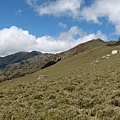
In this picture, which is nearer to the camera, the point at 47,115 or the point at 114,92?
the point at 47,115

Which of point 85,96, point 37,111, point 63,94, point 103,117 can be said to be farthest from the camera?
point 63,94

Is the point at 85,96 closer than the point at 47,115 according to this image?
No

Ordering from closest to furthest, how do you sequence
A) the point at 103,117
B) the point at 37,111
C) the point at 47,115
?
the point at 103,117 < the point at 47,115 < the point at 37,111

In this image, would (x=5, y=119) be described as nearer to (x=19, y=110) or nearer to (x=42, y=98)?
(x=19, y=110)

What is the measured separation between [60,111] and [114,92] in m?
5.84

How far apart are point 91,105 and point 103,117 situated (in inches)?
109

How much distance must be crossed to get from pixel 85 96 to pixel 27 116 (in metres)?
5.59

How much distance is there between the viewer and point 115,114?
11.4m

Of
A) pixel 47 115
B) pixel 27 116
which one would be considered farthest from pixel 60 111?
pixel 27 116

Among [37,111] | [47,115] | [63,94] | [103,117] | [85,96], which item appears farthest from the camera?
[63,94]

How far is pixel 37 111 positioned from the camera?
516 inches

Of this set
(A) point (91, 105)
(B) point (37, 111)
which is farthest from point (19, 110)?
(A) point (91, 105)

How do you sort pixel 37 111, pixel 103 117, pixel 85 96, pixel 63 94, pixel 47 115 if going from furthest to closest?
pixel 63 94, pixel 85 96, pixel 37 111, pixel 47 115, pixel 103 117

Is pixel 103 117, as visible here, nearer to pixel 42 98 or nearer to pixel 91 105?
pixel 91 105
